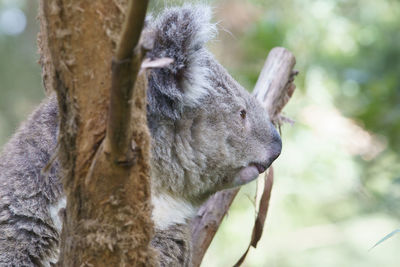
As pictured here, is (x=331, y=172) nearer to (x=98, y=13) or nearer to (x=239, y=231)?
(x=239, y=231)

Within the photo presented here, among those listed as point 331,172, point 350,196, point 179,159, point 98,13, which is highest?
point 98,13

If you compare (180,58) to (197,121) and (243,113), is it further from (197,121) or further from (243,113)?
(243,113)

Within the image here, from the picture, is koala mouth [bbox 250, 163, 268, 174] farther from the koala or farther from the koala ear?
the koala ear

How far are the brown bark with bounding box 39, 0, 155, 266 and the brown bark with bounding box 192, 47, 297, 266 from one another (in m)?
1.22

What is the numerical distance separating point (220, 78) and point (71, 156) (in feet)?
3.50

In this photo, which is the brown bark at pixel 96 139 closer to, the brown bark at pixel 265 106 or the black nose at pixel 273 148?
the black nose at pixel 273 148

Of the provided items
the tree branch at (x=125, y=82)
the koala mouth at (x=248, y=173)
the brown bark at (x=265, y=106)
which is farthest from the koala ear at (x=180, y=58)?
the brown bark at (x=265, y=106)

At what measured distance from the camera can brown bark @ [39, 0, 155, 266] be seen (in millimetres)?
1258

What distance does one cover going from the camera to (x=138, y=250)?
4.69ft

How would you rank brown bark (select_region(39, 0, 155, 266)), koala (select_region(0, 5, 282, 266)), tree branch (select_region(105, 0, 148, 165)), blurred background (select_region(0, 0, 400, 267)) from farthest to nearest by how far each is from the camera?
blurred background (select_region(0, 0, 400, 267)) < koala (select_region(0, 5, 282, 266)) < brown bark (select_region(39, 0, 155, 266)) < tree branch (select_region(105, 0, 148, 165))

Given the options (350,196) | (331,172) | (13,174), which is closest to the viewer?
(13,174)

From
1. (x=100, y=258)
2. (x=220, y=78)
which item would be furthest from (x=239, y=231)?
(x=100, y=258)

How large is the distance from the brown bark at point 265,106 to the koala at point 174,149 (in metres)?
0.30

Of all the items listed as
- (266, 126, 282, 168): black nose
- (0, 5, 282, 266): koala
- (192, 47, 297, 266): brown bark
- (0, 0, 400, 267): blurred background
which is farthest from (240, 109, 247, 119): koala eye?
(0, 0, 400, 267): blurred background
